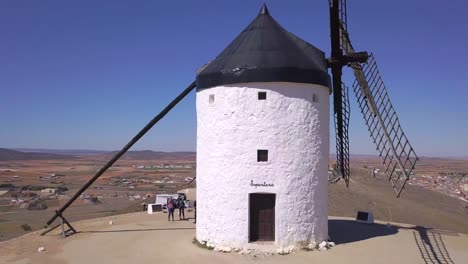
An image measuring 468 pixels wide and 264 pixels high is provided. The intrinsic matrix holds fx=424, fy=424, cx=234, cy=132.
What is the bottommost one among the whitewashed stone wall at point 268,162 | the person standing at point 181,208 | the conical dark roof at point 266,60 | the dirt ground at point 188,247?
the dirt ground at point 188,247

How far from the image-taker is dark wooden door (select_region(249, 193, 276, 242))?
12.6m

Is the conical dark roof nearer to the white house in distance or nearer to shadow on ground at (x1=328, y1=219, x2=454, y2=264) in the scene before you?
the white house in distance

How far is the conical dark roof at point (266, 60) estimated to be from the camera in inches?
492

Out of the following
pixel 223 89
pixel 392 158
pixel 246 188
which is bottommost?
pixel 246 188

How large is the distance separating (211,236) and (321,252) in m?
3.30

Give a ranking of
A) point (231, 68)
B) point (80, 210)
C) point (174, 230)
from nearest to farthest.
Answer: point (231, 68)
point (174, 230)
point (80, 210)

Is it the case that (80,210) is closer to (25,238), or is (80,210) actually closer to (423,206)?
(25,238)

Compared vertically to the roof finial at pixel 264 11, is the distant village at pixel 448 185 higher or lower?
lower

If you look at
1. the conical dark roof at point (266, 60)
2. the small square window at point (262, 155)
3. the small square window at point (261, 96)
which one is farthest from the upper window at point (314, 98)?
the small square window at point (262, 155)

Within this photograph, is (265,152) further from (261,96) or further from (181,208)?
(181,208)

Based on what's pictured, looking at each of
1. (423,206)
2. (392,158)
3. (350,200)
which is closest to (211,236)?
(392,158)

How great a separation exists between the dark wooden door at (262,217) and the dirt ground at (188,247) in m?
0.79

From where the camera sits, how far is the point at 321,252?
12375mm

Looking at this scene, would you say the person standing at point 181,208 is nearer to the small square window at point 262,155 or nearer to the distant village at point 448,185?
the small square window at point 262,155
